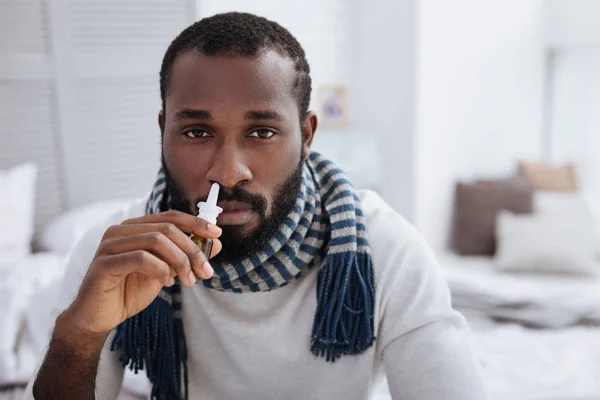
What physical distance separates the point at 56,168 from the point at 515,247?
209 cm

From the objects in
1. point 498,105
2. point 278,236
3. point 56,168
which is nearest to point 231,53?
point 278,236

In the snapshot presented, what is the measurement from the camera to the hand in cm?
77

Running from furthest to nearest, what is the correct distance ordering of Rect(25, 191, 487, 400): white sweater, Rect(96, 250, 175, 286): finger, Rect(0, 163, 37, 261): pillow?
Rect(0, 163, 37, 261): pillow
Rect(25, 191, 487, 400): white sweater
Rect(96, 250, 175, 286): finger

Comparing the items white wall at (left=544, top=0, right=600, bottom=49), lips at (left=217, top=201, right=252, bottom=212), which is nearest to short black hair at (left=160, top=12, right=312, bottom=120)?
lips at (left=217, top=201, right=252, bottom=212)

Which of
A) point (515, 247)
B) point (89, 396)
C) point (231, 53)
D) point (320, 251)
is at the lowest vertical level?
point (515, 247)

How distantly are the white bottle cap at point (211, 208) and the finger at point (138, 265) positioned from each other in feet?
0.32

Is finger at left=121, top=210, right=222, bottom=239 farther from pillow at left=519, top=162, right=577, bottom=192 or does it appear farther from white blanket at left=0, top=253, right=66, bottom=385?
pillow at left=519, top=162, right=577, bottom=192

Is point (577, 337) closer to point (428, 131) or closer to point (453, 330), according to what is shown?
point (453, 330)

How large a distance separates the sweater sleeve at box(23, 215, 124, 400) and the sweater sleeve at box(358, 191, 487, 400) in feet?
1.61

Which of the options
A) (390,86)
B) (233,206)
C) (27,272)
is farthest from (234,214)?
(390,86)

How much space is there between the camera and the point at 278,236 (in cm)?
103

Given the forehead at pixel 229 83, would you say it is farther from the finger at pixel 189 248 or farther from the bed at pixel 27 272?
the bed at pixel 27 272

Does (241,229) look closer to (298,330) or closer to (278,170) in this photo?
(278,170)

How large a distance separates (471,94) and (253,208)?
8.86ft
